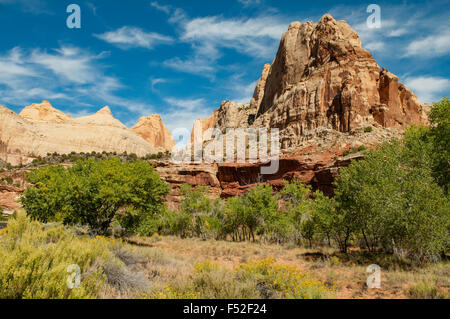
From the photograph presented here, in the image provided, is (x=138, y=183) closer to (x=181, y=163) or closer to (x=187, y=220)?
(x=187, y=220)

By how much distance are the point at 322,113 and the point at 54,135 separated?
90.5m

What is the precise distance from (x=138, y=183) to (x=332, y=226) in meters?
12.9

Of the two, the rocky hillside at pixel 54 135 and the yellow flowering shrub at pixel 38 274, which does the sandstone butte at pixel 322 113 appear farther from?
the rocky hillside at pixel 54 135

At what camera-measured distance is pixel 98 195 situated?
49.8 ft

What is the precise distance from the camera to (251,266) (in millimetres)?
8656

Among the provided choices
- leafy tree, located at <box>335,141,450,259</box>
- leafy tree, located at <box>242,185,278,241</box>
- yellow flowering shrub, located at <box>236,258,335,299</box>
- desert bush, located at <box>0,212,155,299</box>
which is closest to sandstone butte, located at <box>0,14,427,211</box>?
leafy tree, located at <box>242,185,278,241</box>

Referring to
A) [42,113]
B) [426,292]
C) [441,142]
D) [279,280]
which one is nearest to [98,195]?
[279,280]

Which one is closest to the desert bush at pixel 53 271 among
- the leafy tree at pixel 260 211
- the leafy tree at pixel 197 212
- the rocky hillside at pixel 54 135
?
the leafy tree at pixel 260 211

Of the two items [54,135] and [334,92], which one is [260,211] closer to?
[334,92]

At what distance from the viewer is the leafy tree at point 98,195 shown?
50.3 ft

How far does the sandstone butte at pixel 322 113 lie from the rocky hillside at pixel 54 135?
53.3 m

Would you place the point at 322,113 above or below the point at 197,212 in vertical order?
above

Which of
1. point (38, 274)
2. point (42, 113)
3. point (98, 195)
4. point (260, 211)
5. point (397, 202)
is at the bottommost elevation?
point (260, 211)
